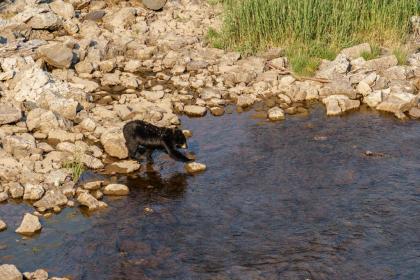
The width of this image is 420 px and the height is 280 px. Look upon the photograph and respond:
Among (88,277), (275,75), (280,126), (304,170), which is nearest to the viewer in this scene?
(88,277)

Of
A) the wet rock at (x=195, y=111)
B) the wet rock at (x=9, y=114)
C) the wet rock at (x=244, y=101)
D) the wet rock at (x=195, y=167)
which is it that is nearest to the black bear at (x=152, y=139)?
the wet rock at (x=195, y=167)

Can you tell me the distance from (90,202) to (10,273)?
2.14 m

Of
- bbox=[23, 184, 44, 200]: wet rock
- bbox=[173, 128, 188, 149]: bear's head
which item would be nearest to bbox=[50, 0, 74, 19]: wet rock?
bbox=[173, 128, 188, 149]: bear's head

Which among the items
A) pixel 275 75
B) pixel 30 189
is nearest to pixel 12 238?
pixel 30 189

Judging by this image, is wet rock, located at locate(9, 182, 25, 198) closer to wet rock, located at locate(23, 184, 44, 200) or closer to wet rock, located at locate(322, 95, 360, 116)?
wet rock, located at locate(23, 184, 44, 200)

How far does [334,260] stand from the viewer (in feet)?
26.8

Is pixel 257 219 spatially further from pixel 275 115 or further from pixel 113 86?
pixel 113 86

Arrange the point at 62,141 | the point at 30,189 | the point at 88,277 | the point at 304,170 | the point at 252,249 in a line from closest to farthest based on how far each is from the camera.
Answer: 1. the point at 88,277
2. the point at 252,249
3. the point at 30,189
4. the point at 304,170
5. the point at 62,141

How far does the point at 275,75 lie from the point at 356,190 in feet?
17.9

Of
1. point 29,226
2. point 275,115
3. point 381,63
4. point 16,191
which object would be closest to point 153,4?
point 381,63

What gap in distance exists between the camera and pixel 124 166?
1087 cm

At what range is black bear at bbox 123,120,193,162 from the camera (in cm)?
1088

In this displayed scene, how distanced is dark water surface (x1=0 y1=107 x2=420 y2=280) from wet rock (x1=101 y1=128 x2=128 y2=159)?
68 cm

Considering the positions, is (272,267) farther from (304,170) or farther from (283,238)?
(304,170)
